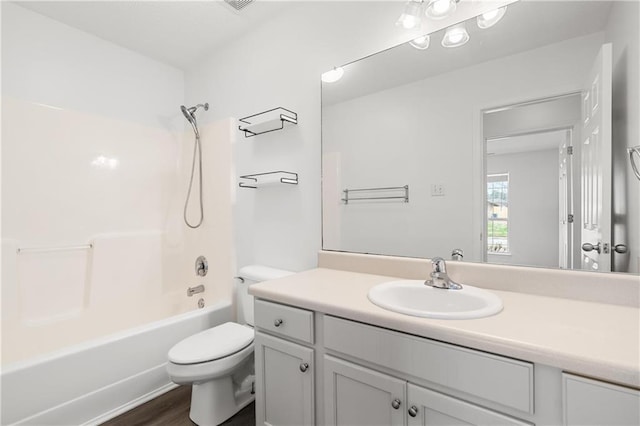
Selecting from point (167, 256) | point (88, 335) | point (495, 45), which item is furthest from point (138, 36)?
Result: point (495, 45)

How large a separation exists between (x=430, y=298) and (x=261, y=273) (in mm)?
1097

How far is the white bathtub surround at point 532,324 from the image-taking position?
66 centimetres

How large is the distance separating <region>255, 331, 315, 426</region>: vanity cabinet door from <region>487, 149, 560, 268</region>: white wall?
3.07ft

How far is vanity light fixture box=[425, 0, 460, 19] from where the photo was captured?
132cm

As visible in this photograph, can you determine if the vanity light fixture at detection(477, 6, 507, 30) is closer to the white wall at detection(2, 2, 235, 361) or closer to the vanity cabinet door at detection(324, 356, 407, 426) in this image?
the vanity cabinet door at detection(324, 356, 407, 426)

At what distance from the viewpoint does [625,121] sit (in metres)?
1.01

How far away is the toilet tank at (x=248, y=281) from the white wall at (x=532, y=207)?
1254 mm

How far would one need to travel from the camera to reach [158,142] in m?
2.55

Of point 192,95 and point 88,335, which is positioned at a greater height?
point 192,95

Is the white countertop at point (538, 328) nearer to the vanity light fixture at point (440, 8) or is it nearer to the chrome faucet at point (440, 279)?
the chrome faucet at point (440, 279)

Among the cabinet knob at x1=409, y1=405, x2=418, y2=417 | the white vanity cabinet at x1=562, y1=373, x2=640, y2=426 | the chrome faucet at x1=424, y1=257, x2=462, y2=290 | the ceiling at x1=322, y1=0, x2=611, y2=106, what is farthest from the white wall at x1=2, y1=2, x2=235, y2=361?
the white vanity cabinet at x1=562, y1=373, x2=640, y2=426

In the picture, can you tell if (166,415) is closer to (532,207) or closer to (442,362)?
(442,362)

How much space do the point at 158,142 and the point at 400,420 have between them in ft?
8.73

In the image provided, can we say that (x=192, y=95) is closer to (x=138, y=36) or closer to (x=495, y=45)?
(x=138, y=36)
